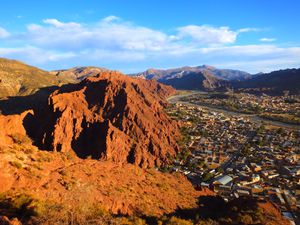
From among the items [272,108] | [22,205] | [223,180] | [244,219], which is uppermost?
[22,205]

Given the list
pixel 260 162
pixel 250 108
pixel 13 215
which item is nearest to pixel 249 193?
pixel 260 162

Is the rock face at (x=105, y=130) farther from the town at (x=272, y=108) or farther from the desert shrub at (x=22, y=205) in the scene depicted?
the town at (x=272, y=108)

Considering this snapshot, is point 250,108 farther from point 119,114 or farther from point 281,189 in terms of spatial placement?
point 281,189

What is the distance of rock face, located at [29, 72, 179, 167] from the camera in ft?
173

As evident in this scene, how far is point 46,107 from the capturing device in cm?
A: 5594

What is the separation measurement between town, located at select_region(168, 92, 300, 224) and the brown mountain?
70.2m

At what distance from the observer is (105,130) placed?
58.2m

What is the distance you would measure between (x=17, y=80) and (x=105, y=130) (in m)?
97.6

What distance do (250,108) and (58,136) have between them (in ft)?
435

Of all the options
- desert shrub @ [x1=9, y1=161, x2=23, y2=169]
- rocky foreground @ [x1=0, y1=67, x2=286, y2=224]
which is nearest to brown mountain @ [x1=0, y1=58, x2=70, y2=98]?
rocky foreground @ [x1=0, y1=67, x2=286, y2=224]

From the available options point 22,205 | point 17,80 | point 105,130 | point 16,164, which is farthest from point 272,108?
point 22,205

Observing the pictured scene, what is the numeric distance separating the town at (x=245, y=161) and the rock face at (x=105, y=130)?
663cm

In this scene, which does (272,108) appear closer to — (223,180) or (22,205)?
(223,180)

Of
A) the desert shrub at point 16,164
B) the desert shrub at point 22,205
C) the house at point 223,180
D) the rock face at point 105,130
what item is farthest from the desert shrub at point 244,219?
the rock face at point 105,130
